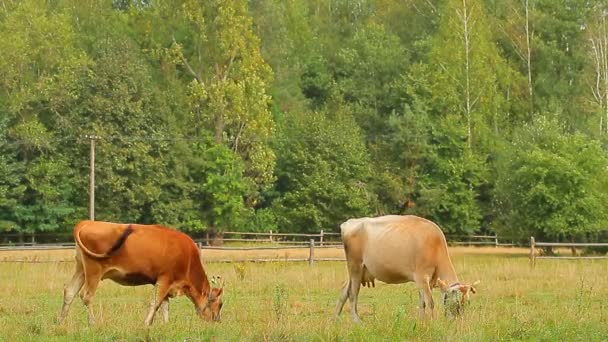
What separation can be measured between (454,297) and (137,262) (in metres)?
4.37

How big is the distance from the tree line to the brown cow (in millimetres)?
30246

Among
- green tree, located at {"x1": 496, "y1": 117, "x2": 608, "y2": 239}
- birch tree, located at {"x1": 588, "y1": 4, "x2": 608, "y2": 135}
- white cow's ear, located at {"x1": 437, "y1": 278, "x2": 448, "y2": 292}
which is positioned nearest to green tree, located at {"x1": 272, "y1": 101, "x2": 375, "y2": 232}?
green tree, located at {"x1": 496, "y1": 117, "x2": 608, "y2": 239}

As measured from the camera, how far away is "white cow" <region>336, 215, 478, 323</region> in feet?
49.9

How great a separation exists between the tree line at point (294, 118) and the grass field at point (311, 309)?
19.4 meters

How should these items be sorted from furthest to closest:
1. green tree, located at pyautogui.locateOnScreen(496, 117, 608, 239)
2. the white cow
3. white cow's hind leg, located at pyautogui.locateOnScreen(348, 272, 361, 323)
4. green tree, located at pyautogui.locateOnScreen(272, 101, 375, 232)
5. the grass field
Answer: green tree, located at pyautogui.locateOnScreen(272, 101, 375, 232) < green tree, located at pyautogui.locateOnScreen(496, 117, 608, 239) < the white cow < white cow's hind leg, located at pyautogui.locateOnScreen(348, 272, 361, 323) < the grass field

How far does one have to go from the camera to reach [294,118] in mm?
56031

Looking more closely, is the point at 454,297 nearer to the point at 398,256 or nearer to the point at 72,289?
the point at 398,256

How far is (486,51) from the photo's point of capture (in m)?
55.4

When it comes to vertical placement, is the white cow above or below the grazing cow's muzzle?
above

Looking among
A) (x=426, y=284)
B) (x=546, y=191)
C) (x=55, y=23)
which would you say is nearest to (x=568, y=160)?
(x=546, y=191)

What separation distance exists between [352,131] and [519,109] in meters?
10.2

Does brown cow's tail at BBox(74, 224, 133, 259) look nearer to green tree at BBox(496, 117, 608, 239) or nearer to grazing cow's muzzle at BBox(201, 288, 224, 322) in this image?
grazing cow's muzzle at BBox(201, 288, 224, 322)

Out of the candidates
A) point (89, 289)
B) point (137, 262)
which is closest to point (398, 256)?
point (137, 262)

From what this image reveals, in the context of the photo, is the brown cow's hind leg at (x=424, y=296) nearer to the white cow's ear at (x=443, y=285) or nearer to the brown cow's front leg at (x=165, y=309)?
the white cow's ear at (x=443, y=285)
